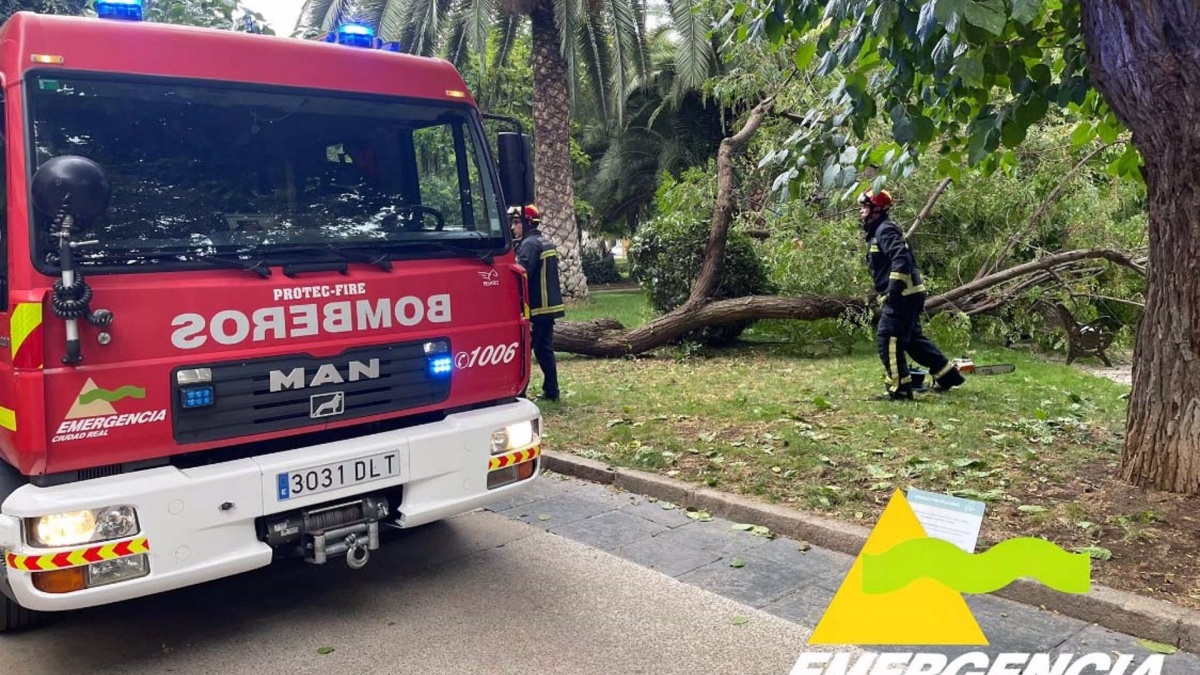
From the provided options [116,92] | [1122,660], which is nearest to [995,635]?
[1122,660]

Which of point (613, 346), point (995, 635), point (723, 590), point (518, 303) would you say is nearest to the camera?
point (995, 635)

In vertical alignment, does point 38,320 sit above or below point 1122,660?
above

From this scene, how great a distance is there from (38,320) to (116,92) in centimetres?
102

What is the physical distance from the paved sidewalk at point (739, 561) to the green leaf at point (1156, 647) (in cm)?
3

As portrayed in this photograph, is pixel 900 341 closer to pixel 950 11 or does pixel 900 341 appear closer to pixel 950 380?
pixel 950 380

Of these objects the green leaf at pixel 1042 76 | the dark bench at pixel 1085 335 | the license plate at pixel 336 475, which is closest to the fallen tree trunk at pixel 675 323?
the dark bench at pixel 1085 335

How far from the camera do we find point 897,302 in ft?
25.2

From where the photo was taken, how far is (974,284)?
10016 millimetres

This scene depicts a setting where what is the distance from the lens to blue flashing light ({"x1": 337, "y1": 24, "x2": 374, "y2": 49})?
4523 mm

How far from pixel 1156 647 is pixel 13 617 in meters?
4.70

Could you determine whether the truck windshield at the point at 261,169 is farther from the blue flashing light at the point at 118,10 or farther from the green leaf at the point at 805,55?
the green leaf at the point at 805,55

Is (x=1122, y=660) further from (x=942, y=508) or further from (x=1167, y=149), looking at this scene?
(x=1167, y=149)

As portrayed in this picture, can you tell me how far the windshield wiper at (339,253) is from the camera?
3814 millimetres

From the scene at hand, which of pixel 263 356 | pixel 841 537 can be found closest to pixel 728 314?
pixel 841 537
